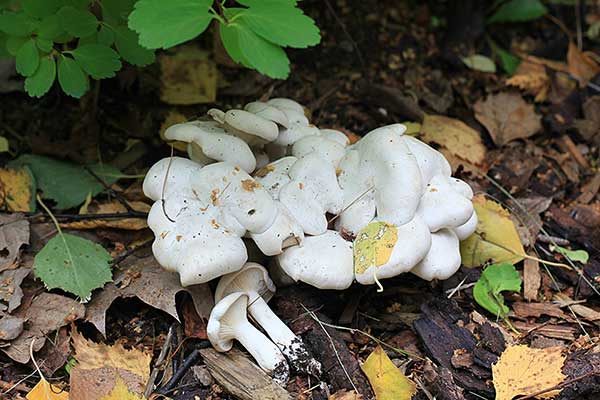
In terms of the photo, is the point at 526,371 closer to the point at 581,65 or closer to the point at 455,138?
the point at 455,138

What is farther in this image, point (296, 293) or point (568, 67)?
point (568, 67)

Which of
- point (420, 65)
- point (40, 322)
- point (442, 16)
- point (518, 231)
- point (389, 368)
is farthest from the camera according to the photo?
point (442, 16)

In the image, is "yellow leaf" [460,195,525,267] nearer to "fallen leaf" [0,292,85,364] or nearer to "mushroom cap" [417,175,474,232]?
"mushroom cap" [417,175,474,232]

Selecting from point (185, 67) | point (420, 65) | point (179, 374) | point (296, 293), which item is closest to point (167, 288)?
point (179, 374)

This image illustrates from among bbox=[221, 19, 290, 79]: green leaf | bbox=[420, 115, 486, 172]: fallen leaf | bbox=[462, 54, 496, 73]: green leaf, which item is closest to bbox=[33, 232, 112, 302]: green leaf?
bbox=[221, 19, 290, 79]: green leaf

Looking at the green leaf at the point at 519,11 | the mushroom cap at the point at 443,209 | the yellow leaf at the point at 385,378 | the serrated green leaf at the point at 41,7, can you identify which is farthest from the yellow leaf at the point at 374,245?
the green leaf at the point at 519,11

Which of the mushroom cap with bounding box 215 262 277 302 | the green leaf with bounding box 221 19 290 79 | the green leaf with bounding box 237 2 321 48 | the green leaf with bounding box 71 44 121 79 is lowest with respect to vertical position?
the mushroom cap with bounding box 215 262 277 302

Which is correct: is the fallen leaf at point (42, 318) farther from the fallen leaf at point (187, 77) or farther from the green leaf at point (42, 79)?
the fallen leaf at point (187, 77)

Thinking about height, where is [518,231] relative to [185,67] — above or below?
below

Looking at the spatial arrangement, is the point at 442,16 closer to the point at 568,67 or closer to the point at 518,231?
the point at 568,67
